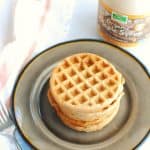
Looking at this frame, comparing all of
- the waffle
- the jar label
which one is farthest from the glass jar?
the waffle

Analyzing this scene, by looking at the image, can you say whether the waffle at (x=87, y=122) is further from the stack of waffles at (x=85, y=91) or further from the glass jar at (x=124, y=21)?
the glass jar at (x=124, y=21)

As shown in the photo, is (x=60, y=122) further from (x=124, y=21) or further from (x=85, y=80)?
(x=124, y=21)

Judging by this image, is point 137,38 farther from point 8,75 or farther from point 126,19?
point 8,75

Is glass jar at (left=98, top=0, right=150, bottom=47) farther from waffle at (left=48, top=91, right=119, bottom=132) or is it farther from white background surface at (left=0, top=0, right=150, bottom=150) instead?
waffle at (left=48, top=91, right=119, bottom=132)

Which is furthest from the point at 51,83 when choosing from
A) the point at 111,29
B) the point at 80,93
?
the point at 111,29

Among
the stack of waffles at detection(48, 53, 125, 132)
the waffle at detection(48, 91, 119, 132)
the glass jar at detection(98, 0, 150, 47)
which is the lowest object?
the waffle at detection(48, 91, 119, 132)

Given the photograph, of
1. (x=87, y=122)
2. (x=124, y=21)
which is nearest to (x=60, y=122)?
(x=87, y=122)

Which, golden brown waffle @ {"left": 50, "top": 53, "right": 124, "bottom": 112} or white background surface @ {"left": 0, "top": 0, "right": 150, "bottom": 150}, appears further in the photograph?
white background surface @ {"left": 0, "top": 0, "right": 150, "bottom": 150}
